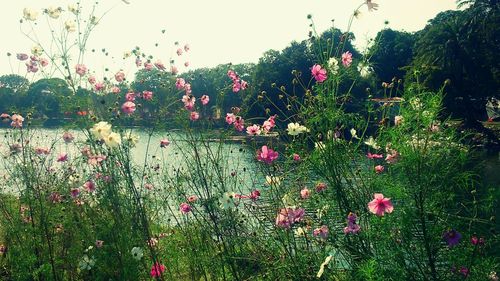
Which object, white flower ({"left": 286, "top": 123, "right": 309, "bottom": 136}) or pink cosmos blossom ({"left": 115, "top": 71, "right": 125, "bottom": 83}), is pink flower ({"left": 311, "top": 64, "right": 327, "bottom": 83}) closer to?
white flower ({"left": 286, "top": 123, "right": 309, "bottom": 136})

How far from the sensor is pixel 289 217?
3139 millimetres

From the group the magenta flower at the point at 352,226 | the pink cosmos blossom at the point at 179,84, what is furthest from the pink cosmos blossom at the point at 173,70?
the magenta flower at the point at 352,226

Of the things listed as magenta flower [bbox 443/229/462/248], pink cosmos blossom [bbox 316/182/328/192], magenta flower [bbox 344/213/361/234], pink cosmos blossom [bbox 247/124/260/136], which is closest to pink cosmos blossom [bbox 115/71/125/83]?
pink cosmos blossom [bbox 247/124/260/136]

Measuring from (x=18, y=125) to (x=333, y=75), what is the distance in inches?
119

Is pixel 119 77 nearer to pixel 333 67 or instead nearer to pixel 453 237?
pixel 333 67

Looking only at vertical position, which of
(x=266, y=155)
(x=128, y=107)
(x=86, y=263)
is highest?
(x=128, y=107)

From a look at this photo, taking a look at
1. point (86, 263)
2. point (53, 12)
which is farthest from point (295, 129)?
point (53, 12)

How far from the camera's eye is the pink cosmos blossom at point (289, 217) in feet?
10.2

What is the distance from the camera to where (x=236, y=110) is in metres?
4.47

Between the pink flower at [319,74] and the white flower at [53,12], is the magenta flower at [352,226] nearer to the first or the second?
the pink flower at [319,74]

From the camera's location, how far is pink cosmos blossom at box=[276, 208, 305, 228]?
312cm

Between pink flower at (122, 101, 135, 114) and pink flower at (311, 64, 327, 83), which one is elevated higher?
pink flower at (311, 64, 327, 83)

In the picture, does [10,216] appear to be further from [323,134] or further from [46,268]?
[323,134]

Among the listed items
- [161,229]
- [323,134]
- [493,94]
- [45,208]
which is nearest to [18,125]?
[45,208]
